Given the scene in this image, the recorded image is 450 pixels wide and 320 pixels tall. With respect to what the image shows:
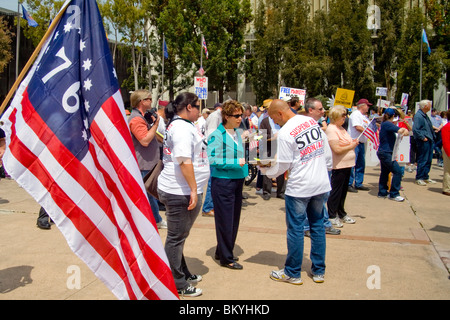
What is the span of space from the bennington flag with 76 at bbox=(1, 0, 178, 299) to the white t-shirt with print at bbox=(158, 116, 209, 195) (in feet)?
3.92

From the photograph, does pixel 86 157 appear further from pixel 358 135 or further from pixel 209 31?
pixel 209 31

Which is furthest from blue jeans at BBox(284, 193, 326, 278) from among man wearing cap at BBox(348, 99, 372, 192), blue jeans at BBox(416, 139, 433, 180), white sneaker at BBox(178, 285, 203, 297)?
blue jeans at BBox(416, 139, 433, 180)

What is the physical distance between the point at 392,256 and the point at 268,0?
33092 millimetres

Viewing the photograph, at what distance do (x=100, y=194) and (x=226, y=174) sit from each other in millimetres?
2326

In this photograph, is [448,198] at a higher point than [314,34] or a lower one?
lower

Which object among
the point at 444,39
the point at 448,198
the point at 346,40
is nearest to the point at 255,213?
the point at 448,198

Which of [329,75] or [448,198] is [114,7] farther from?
[448,198]

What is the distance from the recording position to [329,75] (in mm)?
33500

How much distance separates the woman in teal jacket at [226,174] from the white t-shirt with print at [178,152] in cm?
60

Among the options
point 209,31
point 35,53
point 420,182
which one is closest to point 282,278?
point 35,53

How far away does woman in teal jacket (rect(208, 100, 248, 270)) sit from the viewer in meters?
5.20

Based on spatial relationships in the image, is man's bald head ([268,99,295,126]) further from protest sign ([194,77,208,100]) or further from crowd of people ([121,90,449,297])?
protest sign ([194,77,208,100])

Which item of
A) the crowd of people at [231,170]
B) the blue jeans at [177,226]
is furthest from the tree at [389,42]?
the blue jeans at [177,226]

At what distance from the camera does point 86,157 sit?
9.84ft
